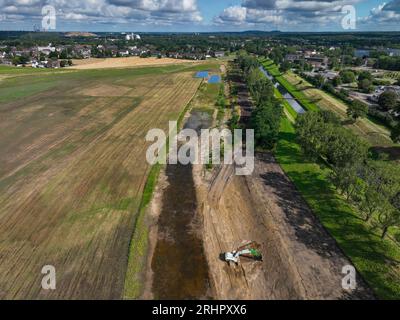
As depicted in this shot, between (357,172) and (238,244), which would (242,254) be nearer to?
(238,244)

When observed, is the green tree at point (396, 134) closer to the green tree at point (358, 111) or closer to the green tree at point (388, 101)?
the green tree at point (358, 111)

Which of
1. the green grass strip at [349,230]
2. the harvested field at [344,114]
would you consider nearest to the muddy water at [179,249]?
the green grass strip at [349,230]

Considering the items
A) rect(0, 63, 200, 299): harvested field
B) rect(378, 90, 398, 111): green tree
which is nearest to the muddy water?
rect(0, 63, 200, 299): harvested field

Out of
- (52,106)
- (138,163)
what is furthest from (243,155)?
(52,106)

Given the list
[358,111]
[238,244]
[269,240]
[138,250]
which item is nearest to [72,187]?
[138,250]

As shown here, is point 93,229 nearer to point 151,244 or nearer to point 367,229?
point 151,244
